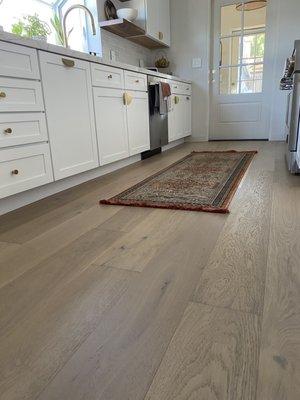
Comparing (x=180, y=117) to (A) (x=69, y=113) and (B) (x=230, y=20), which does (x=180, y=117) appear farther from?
(A) (x=69, y=113)

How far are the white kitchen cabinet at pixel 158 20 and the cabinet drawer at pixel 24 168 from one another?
265 cm

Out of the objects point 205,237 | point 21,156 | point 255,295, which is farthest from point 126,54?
point 255,295

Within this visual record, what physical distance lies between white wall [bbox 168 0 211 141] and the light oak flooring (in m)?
3.32

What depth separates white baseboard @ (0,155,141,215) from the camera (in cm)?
161

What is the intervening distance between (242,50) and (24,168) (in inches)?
147

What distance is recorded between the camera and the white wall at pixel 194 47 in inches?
164

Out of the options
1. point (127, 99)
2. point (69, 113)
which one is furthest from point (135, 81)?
point (69, 113)

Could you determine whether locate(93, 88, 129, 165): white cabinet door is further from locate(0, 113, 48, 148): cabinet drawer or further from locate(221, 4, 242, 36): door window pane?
locate(221, 4, 242, 36): door window pane

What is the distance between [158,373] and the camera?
1.91 feet

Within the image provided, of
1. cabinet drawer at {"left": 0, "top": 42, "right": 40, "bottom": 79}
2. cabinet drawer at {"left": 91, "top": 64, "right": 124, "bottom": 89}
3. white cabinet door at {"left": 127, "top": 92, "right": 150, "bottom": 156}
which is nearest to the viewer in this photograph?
cabinet drawer at {"left": 0, "top": 42, "right": 40, "bottom": 79}

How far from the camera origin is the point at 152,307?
30.8 inches

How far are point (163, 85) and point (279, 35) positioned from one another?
6.46 ft

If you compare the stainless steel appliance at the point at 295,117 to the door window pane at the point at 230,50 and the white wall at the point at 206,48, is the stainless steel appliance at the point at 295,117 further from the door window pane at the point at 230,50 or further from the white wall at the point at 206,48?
the door window pane at the point at 230,50

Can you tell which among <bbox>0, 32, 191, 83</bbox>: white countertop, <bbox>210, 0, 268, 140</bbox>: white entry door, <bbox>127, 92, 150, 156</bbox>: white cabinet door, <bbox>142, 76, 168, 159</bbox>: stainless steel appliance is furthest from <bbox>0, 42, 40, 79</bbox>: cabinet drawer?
<bbox>210, 0, 268, 140</bbox>: white entry door
